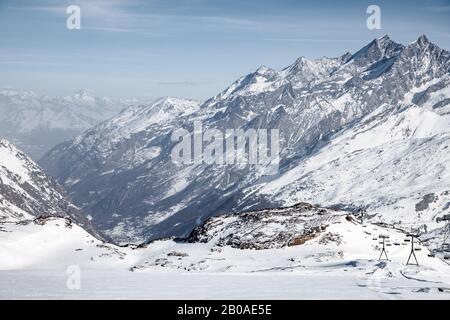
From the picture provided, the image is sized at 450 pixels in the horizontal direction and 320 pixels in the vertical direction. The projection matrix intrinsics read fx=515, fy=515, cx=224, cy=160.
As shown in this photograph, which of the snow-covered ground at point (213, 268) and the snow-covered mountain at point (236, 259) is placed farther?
the snow-covered mountain at point (236, 259)

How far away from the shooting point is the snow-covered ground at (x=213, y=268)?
28.9 m

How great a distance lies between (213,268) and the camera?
67.9 metres

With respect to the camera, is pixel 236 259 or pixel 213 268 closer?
pixel 213 268

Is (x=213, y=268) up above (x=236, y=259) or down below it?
below

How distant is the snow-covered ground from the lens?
94.8ft

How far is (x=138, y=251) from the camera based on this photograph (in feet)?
280

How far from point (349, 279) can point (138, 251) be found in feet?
180

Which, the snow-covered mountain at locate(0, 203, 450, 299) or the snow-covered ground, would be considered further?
the snow-covered mountain at locate(0, 203, 450, 299)

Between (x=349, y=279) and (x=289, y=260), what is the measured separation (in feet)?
105
